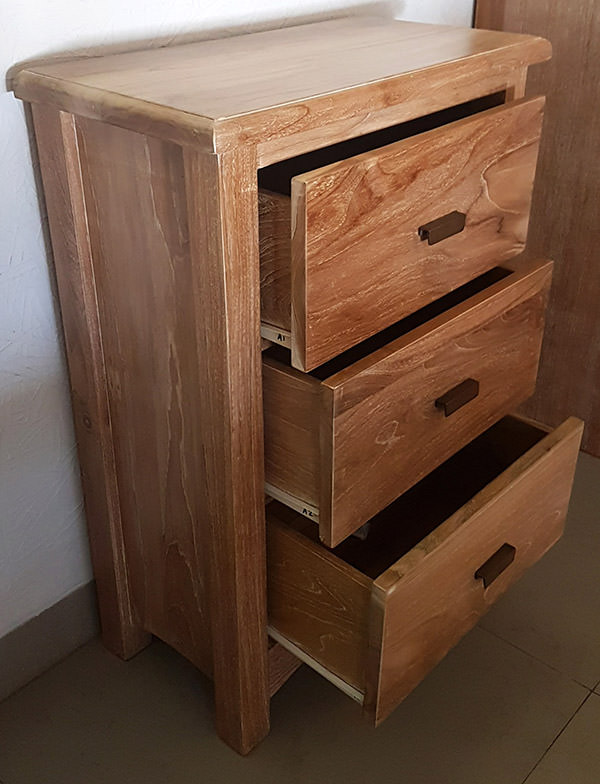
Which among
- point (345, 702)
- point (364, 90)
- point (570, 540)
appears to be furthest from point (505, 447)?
point (364, 90)

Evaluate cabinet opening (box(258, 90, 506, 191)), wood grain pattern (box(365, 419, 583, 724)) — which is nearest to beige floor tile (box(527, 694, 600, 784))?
wood grain pattern (box(365, 419, 583, 724))

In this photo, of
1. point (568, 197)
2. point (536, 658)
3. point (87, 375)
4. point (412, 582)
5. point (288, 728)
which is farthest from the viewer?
point (568, 197)

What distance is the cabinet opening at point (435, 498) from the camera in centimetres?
125

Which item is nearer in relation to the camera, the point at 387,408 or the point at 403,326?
the point at 387,408

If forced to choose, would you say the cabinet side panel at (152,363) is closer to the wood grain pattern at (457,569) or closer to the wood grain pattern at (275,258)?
the wood grain pattern at (275,258)

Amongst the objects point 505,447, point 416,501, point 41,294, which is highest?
point 41,294

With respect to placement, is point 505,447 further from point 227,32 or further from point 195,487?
point 227,32

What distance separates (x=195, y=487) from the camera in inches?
38.5

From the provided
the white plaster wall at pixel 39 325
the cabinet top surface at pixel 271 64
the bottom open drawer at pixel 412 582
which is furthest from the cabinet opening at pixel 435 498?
the cabinet top surface at pixel 271 64

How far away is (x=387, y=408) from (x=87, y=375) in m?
0.37

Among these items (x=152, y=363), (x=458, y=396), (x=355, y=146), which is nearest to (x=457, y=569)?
(x=458, y=396)

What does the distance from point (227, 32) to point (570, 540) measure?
3.27ft

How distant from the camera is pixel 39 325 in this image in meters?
1.04

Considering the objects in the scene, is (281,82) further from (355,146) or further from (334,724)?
(334,724)
